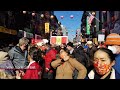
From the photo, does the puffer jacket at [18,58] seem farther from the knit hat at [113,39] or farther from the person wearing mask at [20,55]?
the knit hat at [113,39]

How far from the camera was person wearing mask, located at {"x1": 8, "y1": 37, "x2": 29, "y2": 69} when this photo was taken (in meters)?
5.30

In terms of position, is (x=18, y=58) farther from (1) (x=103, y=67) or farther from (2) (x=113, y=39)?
(1) (x=103, y=67)

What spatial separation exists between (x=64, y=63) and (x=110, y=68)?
1653mm

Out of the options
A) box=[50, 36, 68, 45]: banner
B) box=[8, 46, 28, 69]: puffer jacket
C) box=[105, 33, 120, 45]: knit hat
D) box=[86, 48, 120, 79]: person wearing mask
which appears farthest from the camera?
box=[50, 36, 68, 45]: banner

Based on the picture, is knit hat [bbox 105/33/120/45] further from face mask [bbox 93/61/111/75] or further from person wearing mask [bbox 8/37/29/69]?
person wearing mask [bbox 8/37/29/69]

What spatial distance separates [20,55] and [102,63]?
3.05 metres

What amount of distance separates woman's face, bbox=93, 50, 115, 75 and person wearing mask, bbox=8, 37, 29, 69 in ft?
8.27

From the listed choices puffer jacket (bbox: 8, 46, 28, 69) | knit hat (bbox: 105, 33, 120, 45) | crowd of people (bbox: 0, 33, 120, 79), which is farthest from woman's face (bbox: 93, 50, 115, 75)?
puffer jacket (bbox: 8, 46, 28, 69)

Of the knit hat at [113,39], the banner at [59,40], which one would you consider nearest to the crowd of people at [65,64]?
the knit hat at [113,39]

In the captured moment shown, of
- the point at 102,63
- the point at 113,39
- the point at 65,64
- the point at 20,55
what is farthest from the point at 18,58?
the point at 102,63
